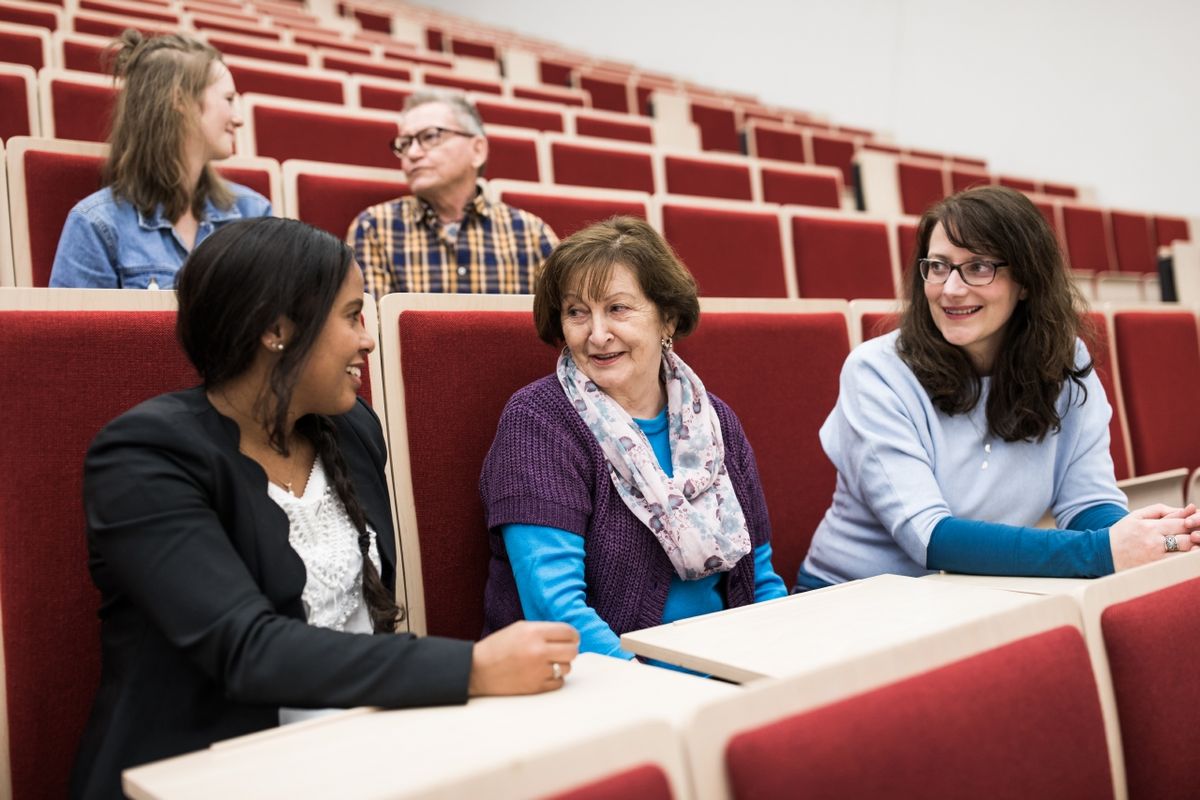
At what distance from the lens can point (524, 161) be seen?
2.93ft

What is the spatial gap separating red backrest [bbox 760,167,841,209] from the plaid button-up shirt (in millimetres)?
442

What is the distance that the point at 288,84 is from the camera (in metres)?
1.00

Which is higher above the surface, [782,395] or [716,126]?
[716,126]

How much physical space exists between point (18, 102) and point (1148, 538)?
0.72m

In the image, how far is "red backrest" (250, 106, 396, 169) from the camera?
801 millimetres

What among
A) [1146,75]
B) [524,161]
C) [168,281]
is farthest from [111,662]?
[1146,75]

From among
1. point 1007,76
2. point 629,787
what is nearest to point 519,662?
point 629,787

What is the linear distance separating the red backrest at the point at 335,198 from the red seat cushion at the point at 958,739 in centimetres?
50

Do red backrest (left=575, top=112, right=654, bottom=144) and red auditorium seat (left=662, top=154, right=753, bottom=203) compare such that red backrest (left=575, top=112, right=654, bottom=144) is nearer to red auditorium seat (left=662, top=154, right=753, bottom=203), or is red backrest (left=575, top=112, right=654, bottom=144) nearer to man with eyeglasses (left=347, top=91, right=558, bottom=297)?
red auditorium seat (left=662, top=154, right=753, bottom=203)

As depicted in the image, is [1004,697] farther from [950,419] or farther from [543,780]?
[950,419]

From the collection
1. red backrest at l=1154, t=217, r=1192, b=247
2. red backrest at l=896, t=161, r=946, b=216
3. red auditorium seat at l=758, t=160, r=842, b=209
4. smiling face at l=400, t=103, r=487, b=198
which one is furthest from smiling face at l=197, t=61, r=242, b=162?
red backrest at l=1154, t=217, r=1192, b=247

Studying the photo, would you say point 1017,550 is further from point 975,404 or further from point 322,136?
point 322,136

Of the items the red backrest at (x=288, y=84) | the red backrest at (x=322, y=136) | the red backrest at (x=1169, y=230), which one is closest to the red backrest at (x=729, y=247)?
the red backrest at (x=322, y=136)

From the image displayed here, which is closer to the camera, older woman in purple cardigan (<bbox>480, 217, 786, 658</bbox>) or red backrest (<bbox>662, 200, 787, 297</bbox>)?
older woman in purple cardigan (<bbox>480, 217, 786, 658</bbox>)
